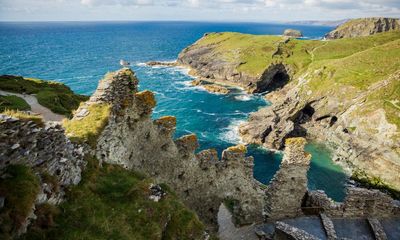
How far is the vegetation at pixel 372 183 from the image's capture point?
67200 mm

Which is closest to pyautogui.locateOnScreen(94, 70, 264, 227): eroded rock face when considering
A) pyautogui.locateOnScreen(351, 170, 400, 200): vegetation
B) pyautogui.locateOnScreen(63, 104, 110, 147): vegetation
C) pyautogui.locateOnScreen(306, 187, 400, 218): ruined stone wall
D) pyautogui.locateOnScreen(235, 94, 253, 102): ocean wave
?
pyautogui.locateOnScreen(63, 104, 110, 147): vegetation

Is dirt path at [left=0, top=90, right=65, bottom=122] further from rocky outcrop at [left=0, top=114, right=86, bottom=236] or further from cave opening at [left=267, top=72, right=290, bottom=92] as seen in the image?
cave opening at [left=267, top=72, right=290, bottom=92]

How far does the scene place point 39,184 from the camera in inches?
440

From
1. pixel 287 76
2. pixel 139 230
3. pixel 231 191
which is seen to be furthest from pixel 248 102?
pixel 139 230

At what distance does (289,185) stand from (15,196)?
2386cm

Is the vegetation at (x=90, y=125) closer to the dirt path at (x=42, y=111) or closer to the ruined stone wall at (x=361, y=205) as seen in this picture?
the dirt path at (x=42, y=111)

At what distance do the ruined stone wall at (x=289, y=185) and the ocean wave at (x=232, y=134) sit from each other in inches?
2330

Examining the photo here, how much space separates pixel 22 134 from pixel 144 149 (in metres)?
12.5

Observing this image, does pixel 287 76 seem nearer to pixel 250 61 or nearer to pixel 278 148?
pixel 250 61

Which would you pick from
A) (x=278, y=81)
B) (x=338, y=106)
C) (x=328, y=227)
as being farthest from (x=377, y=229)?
(x=278, y=81)

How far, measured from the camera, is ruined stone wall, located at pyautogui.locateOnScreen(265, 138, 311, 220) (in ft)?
91.1

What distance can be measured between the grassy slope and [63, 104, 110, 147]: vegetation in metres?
86.4

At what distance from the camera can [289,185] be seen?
1136 inches

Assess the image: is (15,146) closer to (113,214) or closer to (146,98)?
(113,214)
